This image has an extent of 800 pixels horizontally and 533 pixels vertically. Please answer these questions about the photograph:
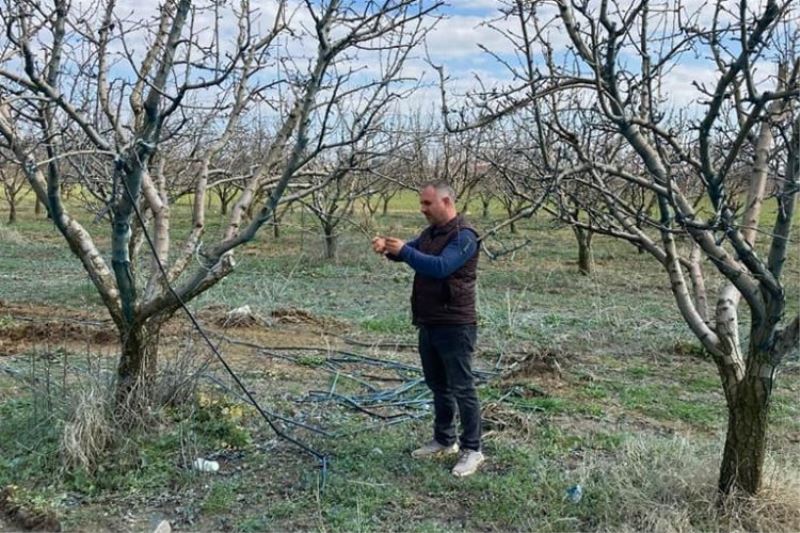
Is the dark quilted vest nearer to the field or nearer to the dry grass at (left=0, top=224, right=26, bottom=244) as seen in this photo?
the field

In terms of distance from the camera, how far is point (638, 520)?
3756 mm

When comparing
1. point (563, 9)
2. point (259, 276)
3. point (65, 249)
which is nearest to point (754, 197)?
point (563, 9)

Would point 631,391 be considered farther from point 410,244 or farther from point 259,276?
point 259,276

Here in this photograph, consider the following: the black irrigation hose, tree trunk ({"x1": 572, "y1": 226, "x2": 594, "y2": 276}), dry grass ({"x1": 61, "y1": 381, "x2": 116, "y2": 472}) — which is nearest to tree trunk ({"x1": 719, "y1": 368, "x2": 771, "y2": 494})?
the black irrigation hose

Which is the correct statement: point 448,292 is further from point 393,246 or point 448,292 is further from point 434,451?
point 434,451

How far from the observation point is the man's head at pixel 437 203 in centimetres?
444

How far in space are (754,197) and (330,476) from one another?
8.59 feet

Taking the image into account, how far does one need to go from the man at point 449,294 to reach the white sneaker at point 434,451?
0.51 ft

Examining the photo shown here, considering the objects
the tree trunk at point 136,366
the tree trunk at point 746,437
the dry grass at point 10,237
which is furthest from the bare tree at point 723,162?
the dry grass at point 10,237

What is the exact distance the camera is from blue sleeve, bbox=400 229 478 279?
4223mm

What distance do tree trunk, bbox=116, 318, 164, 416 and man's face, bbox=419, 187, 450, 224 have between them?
1787 millimetres

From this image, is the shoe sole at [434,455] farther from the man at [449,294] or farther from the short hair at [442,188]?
the short hair at [442,188]

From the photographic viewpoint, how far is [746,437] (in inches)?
143

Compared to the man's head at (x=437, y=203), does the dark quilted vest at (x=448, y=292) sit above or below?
below
